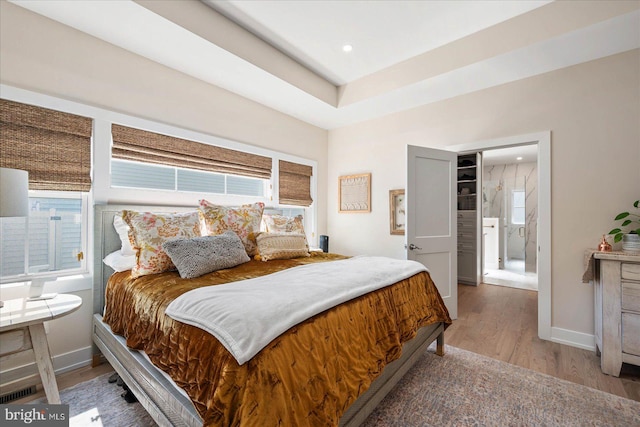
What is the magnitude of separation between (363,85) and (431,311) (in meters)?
2.69

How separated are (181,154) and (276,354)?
2470 millimetres

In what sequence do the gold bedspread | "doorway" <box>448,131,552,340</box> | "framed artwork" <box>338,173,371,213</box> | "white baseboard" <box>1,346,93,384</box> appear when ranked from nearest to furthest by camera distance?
the gold bedspread
"white baseboard" <box>1,346,93,384</box>
"doorway" <box>448,131,552,340</box>
"framed artwork" <box>338,173,371,213</box>

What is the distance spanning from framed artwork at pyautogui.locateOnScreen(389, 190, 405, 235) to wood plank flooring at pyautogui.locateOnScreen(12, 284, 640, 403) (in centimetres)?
132

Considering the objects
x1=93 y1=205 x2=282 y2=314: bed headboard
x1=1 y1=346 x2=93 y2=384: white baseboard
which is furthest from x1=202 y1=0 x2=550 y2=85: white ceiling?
x1=1 y1=346 x2=93 y2=384: white baseboard

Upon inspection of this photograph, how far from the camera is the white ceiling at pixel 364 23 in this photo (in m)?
2.26

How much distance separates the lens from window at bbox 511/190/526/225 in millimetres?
7012

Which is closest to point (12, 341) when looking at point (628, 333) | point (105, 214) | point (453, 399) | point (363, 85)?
point (105, 214)

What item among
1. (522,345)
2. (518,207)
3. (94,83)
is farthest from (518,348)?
(518,207)

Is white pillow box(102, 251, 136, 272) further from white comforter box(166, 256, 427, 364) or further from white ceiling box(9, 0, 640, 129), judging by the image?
white ceiling box(9, 0, 640, 129)

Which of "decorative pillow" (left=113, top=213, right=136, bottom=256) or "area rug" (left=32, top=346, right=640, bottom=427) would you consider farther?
"decorative pillow" (left=113, top=213, right=136, bottom=256)

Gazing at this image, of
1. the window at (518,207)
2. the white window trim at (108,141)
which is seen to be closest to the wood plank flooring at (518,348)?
the white window trim at (108,141)

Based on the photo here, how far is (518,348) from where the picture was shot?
252 cm

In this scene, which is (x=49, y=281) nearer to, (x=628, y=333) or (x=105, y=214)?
(x=105, y=214)

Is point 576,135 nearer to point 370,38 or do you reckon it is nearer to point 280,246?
point 370,38
